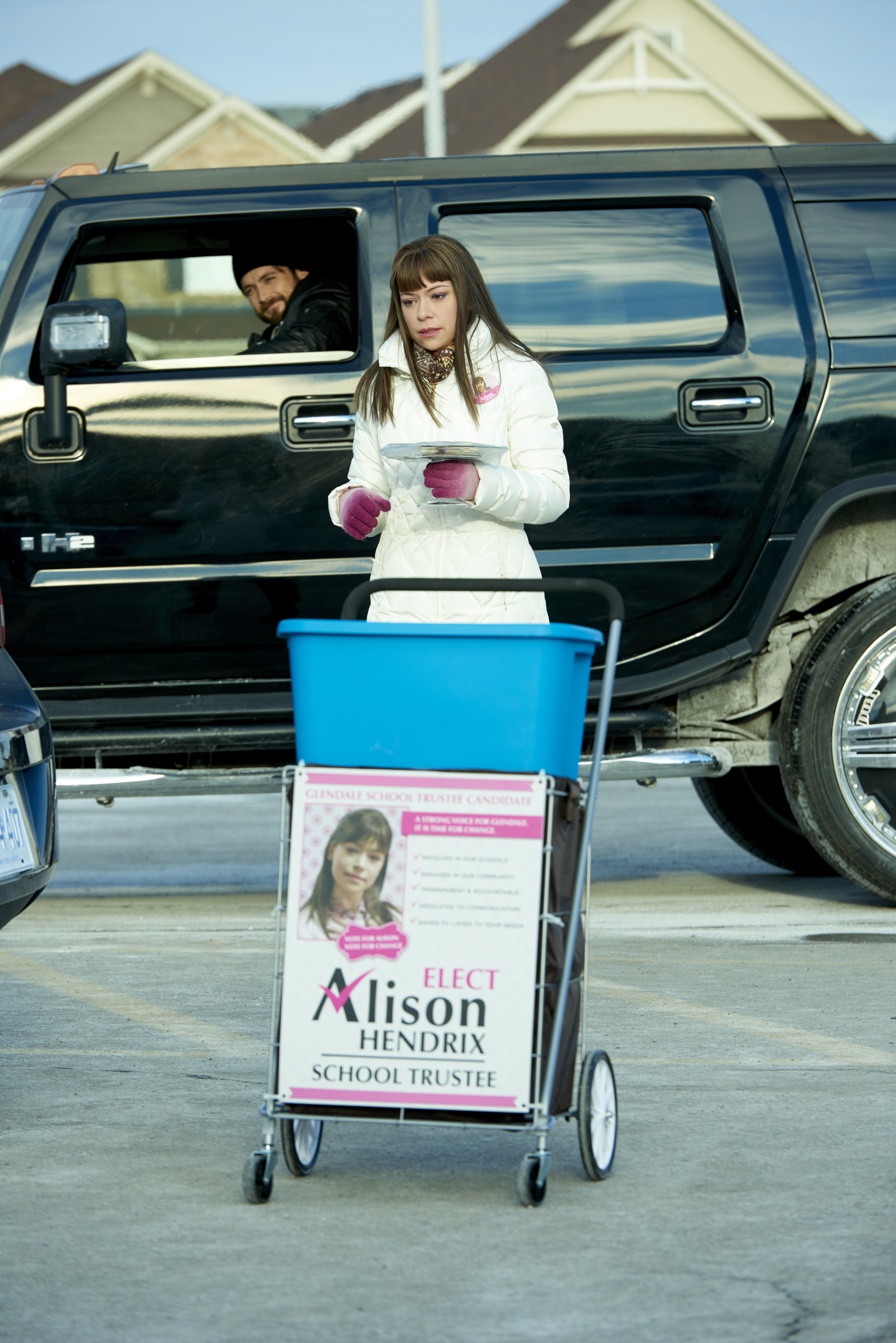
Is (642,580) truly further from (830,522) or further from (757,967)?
(757,967)

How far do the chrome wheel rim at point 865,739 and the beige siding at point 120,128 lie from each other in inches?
1449

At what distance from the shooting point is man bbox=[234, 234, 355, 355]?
19.6ft

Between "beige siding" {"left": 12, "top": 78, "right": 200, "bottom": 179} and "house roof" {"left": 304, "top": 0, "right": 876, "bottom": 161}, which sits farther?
"beige siding" {"left": 12, "top": 78, "right": 200, "bottom": 179}

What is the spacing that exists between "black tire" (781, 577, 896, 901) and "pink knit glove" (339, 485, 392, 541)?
8.23 ft

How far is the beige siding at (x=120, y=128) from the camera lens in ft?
133

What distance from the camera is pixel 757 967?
528 cm

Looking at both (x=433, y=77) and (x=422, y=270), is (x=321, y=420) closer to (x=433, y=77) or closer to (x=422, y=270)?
(x=422, y=270)

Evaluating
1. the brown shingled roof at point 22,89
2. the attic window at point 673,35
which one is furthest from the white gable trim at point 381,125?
the brown shingled roof at point 22,89

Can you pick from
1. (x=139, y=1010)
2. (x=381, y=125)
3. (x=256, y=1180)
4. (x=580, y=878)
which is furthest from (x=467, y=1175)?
(x=381, y=125)

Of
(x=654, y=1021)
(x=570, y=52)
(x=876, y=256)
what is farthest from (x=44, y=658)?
(x=570, y=52)

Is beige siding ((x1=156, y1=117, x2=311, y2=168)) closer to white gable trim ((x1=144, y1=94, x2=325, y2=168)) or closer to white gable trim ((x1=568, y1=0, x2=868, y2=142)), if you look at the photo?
white gable trim ((x1=144, y1=94, x2=325, y2=168))

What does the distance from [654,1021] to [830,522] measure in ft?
6.89

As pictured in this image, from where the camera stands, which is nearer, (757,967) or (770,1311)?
(770,1311)

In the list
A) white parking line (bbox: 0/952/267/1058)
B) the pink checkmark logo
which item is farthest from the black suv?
the pink checkmark logo
